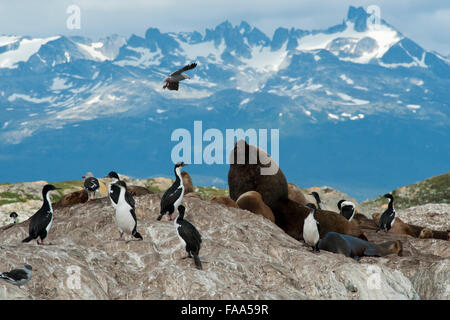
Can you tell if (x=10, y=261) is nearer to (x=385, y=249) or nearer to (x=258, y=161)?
(x=385, y=249)

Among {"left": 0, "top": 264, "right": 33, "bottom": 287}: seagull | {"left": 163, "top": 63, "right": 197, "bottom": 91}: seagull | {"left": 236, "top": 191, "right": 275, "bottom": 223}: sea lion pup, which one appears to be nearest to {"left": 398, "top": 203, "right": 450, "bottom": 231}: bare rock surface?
{"left": 236, "top": 191, "right": 275, "bottom": 223}: sea lion pup

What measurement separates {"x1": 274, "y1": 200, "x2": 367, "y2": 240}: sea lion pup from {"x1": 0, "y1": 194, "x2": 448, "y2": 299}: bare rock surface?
273 inches

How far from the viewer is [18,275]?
13633mm

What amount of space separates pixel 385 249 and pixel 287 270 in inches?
368

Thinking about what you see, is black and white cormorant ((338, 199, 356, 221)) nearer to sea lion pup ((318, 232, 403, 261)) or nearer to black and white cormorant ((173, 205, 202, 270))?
sea lion pup ((318, 232, 403, 261))

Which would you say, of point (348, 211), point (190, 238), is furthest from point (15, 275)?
point (348, 211)

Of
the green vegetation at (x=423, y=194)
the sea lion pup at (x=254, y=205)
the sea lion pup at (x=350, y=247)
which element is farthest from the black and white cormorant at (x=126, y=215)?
the green vegetation at (x=423, y=194)

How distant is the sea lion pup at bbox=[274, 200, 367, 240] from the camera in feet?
96.9

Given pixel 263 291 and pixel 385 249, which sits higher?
pixel 263 291

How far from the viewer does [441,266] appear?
18.2m

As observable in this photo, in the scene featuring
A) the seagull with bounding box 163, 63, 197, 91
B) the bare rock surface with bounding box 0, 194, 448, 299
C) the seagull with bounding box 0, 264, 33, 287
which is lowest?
the bare rock surface with bounding box 0, 194, 448, 299

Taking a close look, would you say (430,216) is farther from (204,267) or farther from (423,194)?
(204,267)

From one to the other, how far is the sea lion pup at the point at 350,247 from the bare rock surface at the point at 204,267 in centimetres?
153
